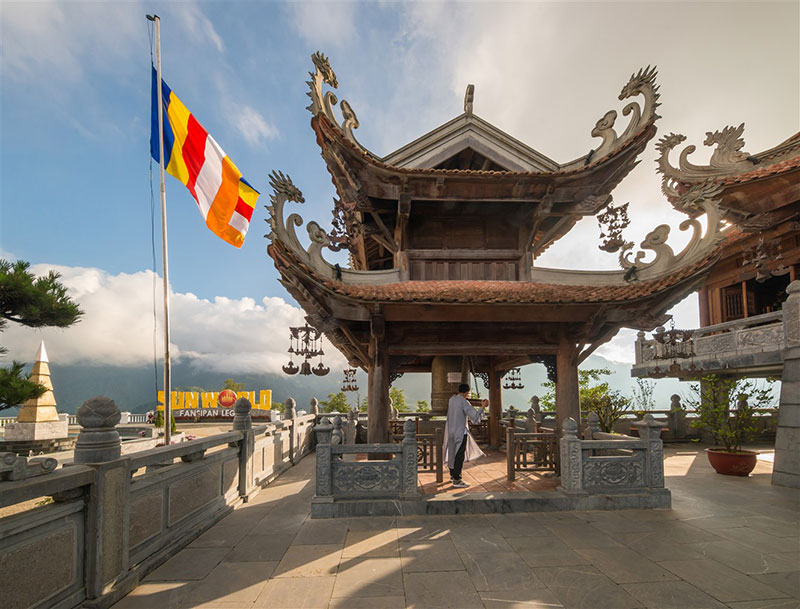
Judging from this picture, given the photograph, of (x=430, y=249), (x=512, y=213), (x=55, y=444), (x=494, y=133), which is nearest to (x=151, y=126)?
(x=430, y=249)

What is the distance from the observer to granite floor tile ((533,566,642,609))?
3.62 meters

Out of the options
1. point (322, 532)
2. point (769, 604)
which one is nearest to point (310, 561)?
point (322, 532)

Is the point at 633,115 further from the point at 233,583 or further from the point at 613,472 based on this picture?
the point at 233,583

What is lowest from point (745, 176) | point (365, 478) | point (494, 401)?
point (365, 478)

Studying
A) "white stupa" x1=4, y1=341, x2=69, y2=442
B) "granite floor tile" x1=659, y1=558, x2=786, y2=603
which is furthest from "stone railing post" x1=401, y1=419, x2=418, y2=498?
"white stupa" x1=4, y1=341, x2=69, y2=442

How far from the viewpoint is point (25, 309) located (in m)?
6.44

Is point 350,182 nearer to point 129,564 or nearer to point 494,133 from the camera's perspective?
point 494,133

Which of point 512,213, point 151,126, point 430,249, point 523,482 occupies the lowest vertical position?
point 523,482

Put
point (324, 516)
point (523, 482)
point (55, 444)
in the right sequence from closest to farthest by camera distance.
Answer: point (324, 516)
point (523, 482)
point (55, 444)

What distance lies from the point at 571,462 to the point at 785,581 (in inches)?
104

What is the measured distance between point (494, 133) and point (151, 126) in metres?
6.53

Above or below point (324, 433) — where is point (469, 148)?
above

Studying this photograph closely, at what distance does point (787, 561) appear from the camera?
14.9ft

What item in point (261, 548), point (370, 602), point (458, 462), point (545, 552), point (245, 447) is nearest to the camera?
point (370, 602)
